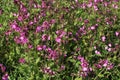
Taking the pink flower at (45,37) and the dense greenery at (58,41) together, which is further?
the pink flower at (45,37)

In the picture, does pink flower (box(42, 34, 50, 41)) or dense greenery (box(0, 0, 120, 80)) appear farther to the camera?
pink flower (box(42, 34, 50, 41))

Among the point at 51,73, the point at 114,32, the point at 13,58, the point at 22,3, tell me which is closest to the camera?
the point at 51,73

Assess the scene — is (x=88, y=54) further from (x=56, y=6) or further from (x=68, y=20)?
(x=56, y=6)

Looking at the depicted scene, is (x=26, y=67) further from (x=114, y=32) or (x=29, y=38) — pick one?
(x=114, y=32)

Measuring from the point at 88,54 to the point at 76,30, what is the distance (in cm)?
73

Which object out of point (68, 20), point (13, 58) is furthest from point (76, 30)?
point (13, 58)

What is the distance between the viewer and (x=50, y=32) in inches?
207

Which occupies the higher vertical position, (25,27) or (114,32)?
(25,27)

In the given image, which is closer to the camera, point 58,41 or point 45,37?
point 58,41

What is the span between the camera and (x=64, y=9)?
6055 mm

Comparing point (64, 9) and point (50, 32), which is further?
point (64, 9)

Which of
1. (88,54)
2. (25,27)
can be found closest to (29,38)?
(25,27)

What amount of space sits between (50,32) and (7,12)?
1.17m

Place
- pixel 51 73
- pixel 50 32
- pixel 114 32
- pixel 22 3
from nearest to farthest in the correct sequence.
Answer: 1. pixel 51 73
2. pixel 50 32
3. pixel 114 32
4. pixel 22 3
